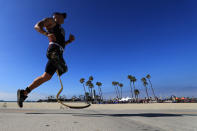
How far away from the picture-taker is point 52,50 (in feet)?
8.82

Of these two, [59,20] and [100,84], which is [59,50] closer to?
[59,20]

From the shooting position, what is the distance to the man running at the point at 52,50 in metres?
2.69

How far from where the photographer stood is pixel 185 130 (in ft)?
4.59

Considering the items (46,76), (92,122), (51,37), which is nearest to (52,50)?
(51,37)

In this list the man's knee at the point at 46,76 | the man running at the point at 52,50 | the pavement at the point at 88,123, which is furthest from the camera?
the man's knee at the point at 46,76

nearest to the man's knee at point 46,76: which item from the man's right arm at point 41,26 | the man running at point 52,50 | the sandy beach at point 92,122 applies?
the man running at point 52,50

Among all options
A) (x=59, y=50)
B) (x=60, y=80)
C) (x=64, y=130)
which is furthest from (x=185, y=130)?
(x=59, y=50)

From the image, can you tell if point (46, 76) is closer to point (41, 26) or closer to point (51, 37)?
point (51, 37)

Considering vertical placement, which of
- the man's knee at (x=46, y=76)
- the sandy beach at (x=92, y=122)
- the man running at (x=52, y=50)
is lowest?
the sandy beach at (x=92, y=122)

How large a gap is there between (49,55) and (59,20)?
1006 mm

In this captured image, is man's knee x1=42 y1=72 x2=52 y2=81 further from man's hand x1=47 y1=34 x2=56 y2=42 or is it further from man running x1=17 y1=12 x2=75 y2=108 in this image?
man's hand x1=47 y1=34 x2=56 y2=42

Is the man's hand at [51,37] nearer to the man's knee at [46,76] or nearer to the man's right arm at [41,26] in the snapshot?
the man's right arm at [41,26]

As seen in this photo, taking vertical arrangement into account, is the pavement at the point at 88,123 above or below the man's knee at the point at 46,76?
below

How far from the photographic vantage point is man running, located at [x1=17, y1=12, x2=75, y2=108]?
2.69 m
